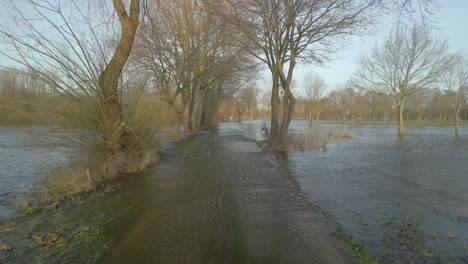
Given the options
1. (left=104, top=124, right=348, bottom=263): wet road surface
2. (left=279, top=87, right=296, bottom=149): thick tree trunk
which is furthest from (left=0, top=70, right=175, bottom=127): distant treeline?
(left=279, top=87, right=296, bottom=149): thick tree trunk

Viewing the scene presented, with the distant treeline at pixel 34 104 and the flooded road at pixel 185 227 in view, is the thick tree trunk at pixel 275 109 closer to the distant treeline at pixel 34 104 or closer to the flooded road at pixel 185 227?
the flooded road at pixel 185 227

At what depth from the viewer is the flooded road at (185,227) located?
394 centimetres

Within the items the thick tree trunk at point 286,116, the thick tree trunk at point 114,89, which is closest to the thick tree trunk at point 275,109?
the thick tree trunk at point 286,116

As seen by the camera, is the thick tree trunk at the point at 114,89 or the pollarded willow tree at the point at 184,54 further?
the pollarded willow tree at the point at 184,54

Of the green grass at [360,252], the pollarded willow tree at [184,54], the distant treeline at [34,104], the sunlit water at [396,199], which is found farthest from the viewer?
the pollarded willow tree at [184,54]

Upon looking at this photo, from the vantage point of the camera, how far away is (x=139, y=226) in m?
5.04

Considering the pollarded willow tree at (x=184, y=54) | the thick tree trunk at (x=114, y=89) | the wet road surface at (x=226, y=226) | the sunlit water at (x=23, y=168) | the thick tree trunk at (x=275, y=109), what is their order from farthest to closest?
the pollarded willow tree at (x=184, y=54)
the thick tree trunk at (x=275, y=109)
the thick tree trunk at (x=114, y=89)
the sunlit water at (x=23, y=168)
the wet road surface at (x=226, y=226)

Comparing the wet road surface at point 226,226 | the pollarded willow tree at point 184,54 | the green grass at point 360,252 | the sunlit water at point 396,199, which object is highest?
the pollarded willow tree at point 184,54

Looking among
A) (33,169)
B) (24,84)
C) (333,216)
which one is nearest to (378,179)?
(333,216)

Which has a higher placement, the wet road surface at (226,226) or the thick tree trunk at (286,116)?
the thick tree trunk at (286,116)

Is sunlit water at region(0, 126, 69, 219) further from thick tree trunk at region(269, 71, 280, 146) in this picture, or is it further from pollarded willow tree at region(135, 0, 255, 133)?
pollarded willow tree at region(135, 0, 255, 133)

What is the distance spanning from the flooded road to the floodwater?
18 mm

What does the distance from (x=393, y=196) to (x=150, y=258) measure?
617cm

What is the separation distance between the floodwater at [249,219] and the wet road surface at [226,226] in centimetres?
2
